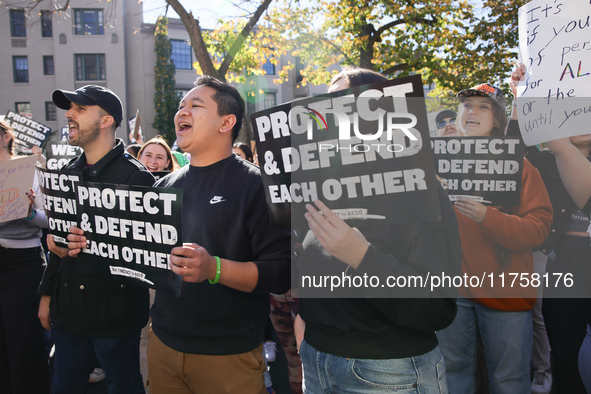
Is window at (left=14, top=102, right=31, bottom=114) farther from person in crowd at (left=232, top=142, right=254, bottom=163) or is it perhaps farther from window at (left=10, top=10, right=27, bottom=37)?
person in crowd at (left=232, top=142, right=254, bottom=163)

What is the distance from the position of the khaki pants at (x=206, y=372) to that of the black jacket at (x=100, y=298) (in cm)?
47

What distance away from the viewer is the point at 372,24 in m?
11.6

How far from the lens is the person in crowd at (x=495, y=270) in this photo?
225cm

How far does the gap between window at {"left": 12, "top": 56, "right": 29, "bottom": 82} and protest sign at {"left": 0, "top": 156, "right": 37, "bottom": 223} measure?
27.8m

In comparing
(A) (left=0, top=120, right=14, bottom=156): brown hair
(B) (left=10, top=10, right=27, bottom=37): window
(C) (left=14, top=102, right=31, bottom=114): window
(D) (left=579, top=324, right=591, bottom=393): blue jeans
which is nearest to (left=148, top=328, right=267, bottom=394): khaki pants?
(D) (left=579, top=324, right=591, bottom=393): blue jeans

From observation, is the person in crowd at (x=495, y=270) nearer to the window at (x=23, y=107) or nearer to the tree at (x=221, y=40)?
the tree at (x=221, y=40)

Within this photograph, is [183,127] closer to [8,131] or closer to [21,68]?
[8,131]

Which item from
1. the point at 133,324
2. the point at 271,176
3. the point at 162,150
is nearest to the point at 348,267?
the point at 271,176

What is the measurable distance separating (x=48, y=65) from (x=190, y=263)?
2930cm

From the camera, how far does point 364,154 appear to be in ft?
4.49

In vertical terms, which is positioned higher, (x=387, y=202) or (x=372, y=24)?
(x=372, y=24)

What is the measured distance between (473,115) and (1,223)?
3.41 metres

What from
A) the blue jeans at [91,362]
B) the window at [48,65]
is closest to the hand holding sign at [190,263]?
the blue jeans at [91,362]

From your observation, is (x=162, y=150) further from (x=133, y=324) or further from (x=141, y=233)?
(x=141, y=233)
